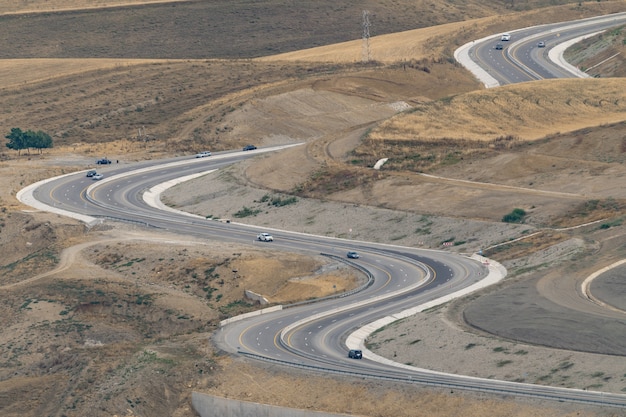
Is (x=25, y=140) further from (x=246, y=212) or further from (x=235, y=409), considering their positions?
(x=235, y=409)

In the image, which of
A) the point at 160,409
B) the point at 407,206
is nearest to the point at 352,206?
the point at 407,206

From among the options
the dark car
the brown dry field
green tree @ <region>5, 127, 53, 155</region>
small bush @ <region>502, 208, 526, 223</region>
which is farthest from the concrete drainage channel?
green tree @ <region>5, 127, 53, 155</region>

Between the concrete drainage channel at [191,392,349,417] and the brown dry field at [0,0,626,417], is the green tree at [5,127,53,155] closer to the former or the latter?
the brown dry field at [0,0,626,417]

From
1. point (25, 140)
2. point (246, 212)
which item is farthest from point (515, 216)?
point (25, 140)

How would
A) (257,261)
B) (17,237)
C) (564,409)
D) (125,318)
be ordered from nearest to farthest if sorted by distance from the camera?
(564,409)
(125,318)
(257,261)
(17,237)

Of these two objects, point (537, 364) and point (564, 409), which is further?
point (537, 364)

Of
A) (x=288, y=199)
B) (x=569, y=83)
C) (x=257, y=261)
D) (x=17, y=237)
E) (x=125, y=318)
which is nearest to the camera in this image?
(x=125, y=318)

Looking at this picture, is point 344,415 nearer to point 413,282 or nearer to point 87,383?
point 87,383
